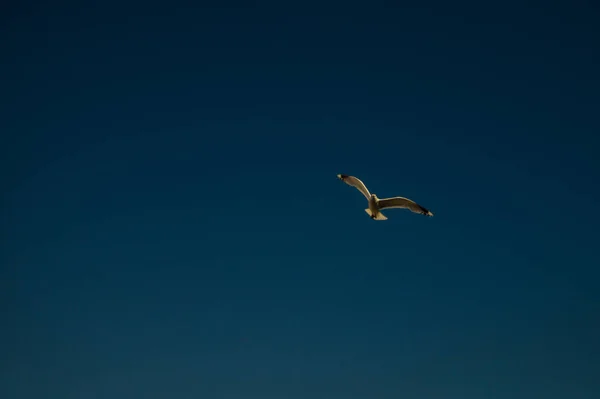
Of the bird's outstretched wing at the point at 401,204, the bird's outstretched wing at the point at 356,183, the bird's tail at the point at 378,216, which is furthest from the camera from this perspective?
the bird's outstretched wing at the point at 356,183

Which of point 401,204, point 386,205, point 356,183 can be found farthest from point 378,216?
point 356,183

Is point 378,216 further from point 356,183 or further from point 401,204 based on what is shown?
point 356,183

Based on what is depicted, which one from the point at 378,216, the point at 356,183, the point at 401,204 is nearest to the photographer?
the point at 378,216

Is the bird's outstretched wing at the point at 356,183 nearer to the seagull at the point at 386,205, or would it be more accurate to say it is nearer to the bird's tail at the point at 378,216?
the seagull at the point at 386,205

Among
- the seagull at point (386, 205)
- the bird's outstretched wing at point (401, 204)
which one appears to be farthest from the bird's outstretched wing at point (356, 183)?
the bird's outstretched wing at point (401, 204)

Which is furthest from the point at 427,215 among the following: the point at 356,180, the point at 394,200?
the point at 356,180

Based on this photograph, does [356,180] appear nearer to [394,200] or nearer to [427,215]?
[394,200]
